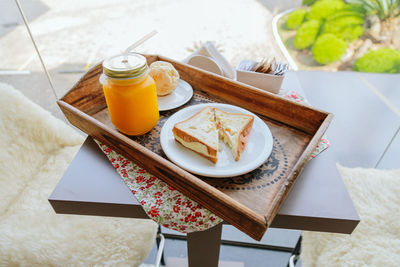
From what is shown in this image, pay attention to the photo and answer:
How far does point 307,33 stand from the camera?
172 cm

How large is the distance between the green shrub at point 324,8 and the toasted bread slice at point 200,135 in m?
1.46

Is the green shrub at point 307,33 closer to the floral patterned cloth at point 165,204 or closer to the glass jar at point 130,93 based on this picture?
the glass jar at point 130,93

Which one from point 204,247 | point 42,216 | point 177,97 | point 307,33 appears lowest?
point 204,247

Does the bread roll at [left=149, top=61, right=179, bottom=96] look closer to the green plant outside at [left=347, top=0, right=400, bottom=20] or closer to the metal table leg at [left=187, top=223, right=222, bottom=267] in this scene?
the metal table leg at [left=187, top=223, right=222, bottom=267]

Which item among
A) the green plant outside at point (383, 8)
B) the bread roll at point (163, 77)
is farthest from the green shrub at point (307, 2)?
the bread roll at point (163, 77)

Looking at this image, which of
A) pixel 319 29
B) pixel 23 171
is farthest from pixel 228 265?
pixel 319 29

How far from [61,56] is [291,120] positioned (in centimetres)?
199

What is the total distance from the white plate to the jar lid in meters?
0.16

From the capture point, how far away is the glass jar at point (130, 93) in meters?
0.58

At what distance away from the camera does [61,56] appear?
6.71 ft

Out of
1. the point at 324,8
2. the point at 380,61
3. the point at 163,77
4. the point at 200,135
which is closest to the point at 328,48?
the point at 324,8

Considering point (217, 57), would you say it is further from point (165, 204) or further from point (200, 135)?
point (165, 204)

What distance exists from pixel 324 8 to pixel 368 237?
1.48 metres

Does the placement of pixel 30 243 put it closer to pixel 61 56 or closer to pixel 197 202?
pixel 197 202
